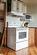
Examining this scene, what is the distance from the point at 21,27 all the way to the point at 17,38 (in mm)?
893

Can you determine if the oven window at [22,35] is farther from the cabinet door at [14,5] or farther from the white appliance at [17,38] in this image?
the cabinet door at [14,5]

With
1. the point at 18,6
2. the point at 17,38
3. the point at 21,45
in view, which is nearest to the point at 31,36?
the point at 21,45

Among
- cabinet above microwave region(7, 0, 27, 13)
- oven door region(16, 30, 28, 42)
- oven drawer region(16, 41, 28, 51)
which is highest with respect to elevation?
cabinet above microwave region(7, 0, 27, 13)

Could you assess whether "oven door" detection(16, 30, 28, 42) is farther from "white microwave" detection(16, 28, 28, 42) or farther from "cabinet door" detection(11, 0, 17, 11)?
"cabinet door" detection(11, 0, 17, 11)

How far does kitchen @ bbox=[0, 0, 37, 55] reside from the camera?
3.44m

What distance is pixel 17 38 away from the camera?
3393mm

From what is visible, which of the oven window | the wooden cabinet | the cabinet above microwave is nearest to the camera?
the oven window

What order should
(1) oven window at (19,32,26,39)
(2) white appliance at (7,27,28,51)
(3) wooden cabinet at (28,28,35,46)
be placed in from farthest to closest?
(3) wooden cabinet at (28,28,35,46) → (1) oven window at (19,32,26,39) → (2) white appliance at (7,27,28,51)

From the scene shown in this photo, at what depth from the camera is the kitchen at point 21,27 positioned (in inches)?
135

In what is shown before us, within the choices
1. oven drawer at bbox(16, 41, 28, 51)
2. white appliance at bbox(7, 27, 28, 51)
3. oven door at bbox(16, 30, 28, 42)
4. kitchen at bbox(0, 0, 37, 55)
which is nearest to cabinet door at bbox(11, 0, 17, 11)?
kitchen at bbox(0, 0, 37, 55)

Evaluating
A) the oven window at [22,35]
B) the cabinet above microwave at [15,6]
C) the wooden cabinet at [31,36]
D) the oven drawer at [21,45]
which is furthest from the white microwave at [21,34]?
the cabinet above microwave at [15,6]

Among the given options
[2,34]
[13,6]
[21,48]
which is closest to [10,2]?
[13,6]

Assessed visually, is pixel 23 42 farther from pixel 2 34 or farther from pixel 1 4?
pixel 1 4

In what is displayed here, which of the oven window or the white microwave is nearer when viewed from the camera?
the white microwave
